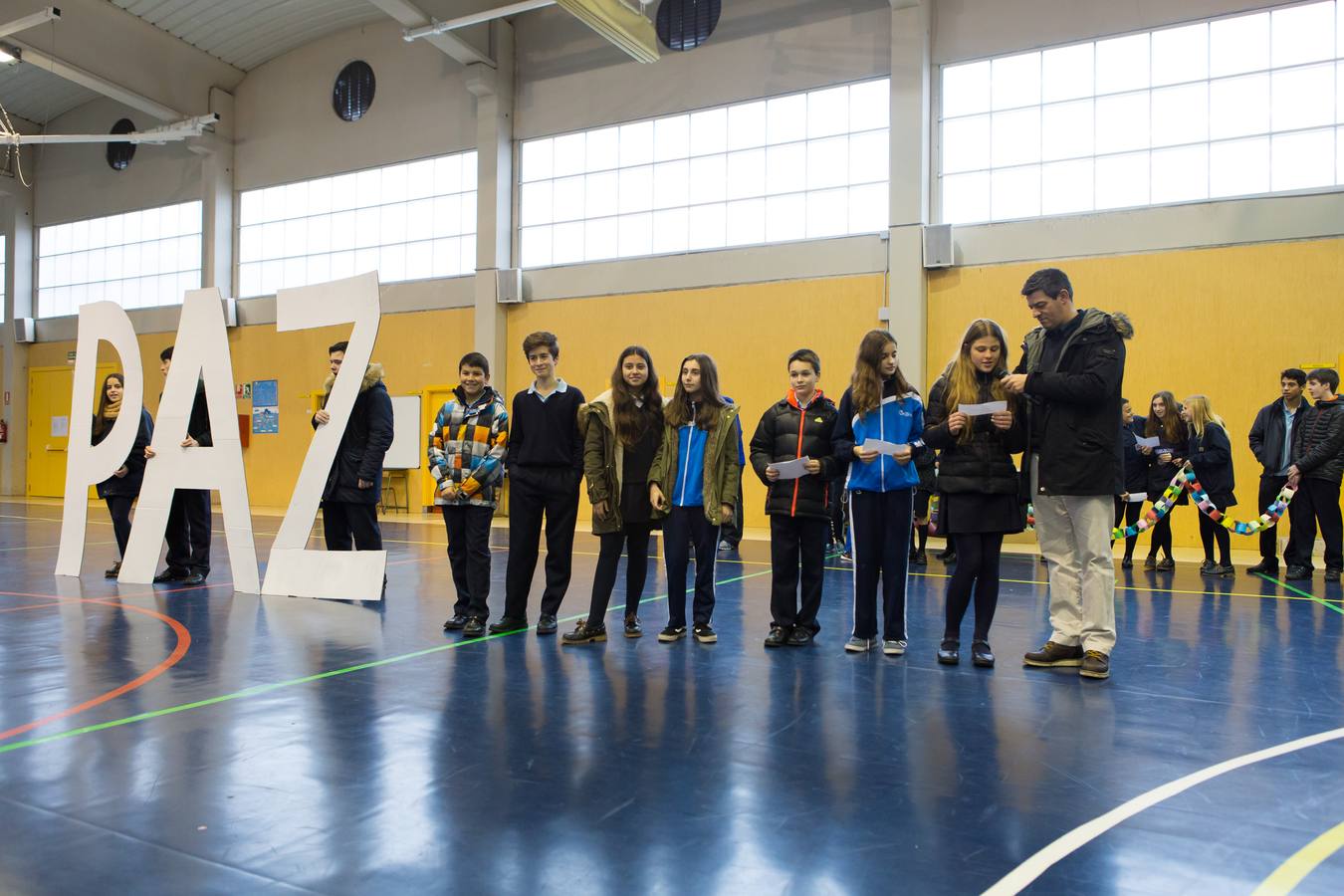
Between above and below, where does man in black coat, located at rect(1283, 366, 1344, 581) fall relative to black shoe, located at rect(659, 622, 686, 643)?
above

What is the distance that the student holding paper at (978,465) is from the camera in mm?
4203

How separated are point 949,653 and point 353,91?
15.6m

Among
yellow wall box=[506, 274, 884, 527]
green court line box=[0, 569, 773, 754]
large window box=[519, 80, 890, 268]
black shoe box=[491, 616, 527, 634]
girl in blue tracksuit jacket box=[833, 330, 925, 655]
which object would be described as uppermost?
large window box=[519, 80, 890, 268]

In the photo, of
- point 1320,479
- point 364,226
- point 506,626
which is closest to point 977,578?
point 506,626

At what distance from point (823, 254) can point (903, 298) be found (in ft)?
4.39

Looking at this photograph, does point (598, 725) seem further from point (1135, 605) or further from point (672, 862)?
point (1135, 605)

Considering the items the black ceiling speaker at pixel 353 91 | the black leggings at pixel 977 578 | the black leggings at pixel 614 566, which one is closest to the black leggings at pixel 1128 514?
the black leggings at pixel 977 578

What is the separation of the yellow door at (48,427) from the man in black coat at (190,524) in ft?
51.1

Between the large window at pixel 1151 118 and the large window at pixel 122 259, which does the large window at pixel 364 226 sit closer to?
the large window at pixel 122 259

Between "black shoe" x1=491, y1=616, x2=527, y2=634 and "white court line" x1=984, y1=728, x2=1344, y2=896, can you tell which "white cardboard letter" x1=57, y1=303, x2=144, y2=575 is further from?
"white court line" x1=984, y1=728, x2=1344, y2=896

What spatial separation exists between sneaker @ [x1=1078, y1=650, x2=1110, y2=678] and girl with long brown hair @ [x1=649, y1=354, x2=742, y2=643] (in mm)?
1735

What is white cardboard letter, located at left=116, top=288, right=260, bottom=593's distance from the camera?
6.68 m

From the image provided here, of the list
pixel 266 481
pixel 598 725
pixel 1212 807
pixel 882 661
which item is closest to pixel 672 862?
pixel 598 725

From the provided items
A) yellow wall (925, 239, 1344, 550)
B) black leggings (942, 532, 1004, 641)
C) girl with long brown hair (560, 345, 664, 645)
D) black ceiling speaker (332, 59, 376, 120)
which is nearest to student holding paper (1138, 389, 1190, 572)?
yellow wall (925, 239, 1344, 550)
